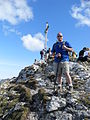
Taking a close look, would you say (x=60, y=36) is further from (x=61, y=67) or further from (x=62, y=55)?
(x=61, y=67)

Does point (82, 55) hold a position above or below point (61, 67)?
above

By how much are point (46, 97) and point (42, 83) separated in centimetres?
376

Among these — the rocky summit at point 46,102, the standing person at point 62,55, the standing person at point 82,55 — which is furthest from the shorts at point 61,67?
the standing person at point 82,55

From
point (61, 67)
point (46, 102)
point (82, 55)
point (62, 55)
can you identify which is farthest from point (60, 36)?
point (82, 55)

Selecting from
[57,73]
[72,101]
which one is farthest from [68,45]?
[72,101]

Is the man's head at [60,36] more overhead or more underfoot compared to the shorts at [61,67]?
more overhead

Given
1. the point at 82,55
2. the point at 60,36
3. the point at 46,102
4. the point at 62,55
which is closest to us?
the point at 60,36

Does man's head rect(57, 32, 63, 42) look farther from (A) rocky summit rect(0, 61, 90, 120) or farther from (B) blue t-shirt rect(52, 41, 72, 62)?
(A) rocky summit rect(0, 61, 90, 120)

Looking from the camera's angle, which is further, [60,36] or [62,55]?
[62,55]

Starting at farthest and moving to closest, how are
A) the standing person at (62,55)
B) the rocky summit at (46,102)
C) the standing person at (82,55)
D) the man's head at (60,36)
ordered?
the standing person at (82,55)
the standing person at (62,55)
the man's head at (60,36)
the rocky summit at (46,102)

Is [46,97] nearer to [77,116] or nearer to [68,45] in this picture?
[77,116]

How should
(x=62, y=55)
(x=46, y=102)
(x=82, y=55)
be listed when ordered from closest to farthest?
(x=62, y=55) → (x=46, y=102) → (x=82, y=55)

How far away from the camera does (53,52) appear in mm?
14336

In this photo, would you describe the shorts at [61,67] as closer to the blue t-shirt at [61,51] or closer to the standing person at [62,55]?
the standing person at [62,55]
